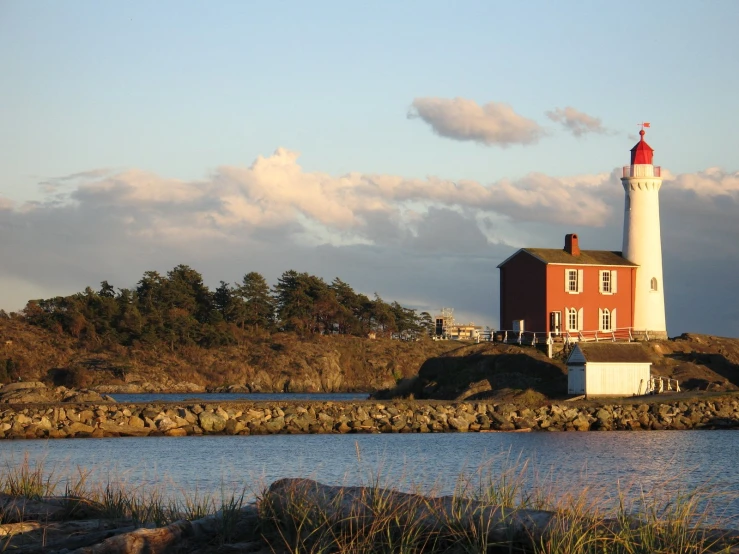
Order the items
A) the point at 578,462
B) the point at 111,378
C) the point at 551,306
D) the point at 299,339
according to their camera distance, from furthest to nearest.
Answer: the point at 299,339
the point at 111,378
the point at 551,306
the point at 578,462

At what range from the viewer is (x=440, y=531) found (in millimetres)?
7402

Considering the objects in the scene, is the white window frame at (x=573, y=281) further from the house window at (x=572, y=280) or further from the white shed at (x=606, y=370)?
the white shed at (x=606, y=370)

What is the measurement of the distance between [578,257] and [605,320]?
3358 mm

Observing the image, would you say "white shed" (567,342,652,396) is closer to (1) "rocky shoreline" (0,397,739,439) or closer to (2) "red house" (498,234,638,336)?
(1) "rocky shoreline" (0,397,739,439)

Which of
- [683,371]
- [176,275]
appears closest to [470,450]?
[683,371]

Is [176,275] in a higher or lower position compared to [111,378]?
higher

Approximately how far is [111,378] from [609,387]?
50.3 meters

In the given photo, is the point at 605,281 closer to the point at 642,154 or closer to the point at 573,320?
the point at 573,320

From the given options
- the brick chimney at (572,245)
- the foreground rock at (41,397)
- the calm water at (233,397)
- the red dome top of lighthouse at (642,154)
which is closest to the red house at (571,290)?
the brick chimney at (572,245)

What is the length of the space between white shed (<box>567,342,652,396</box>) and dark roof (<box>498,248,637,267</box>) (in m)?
7.41

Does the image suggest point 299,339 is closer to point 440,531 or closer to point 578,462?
point 578,462

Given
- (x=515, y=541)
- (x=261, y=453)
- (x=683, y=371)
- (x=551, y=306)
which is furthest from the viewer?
(x=551, y=306)

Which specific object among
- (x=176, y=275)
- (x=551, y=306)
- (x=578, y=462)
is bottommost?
(x=578, y=462)

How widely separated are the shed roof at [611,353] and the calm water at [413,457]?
17.0ft
